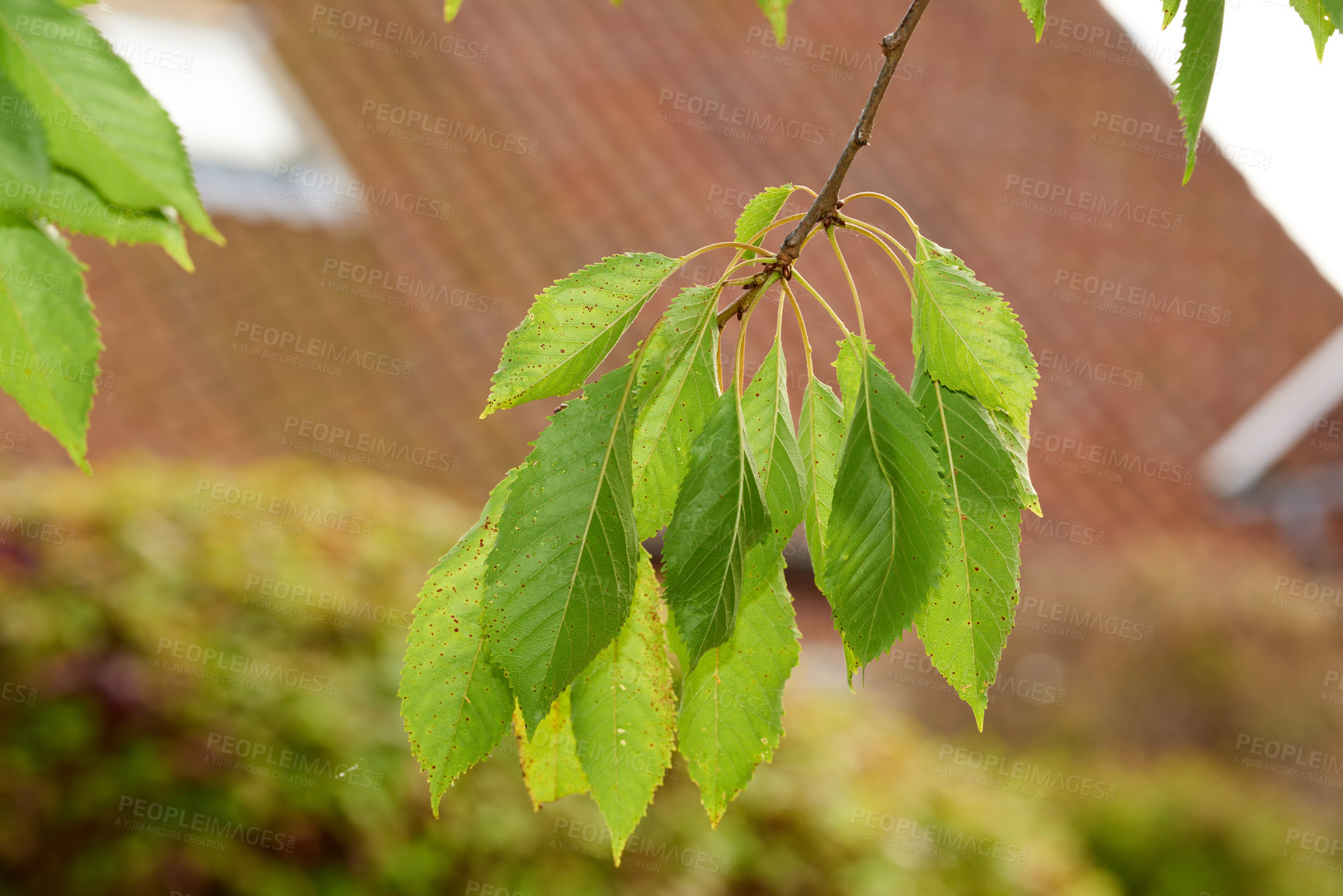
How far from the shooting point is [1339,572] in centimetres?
732

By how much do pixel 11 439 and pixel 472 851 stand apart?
4574 millimetres

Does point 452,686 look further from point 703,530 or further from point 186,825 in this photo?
point 186,825

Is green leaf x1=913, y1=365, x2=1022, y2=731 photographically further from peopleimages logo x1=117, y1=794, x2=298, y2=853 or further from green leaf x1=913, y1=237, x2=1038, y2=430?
peopleimages logo x1=117, y1=794, x2=298, y2=853

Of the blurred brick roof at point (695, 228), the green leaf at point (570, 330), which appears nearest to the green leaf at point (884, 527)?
the green leaf at point (570, 330)

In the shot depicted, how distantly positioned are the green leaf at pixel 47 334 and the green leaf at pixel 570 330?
0.29 meters

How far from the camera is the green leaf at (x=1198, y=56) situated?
703 mm

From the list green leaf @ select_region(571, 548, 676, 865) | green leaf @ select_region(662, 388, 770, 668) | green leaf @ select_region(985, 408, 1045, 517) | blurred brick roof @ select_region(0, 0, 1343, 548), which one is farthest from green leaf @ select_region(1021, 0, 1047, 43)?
blurred brick roof @ select_region(0, 0, 1343, 548)

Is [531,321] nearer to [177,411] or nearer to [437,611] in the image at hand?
[437,611]

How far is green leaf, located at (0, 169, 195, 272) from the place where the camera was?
588mm

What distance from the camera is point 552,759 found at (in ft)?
3.10

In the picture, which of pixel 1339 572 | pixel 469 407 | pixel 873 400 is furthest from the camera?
pixel 1339 572

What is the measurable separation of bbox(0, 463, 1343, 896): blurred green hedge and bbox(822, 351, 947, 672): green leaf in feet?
6.59

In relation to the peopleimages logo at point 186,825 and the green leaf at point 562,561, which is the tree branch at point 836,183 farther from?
the peopleimages logo at point 186,825

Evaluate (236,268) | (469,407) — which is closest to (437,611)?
(469,407)
